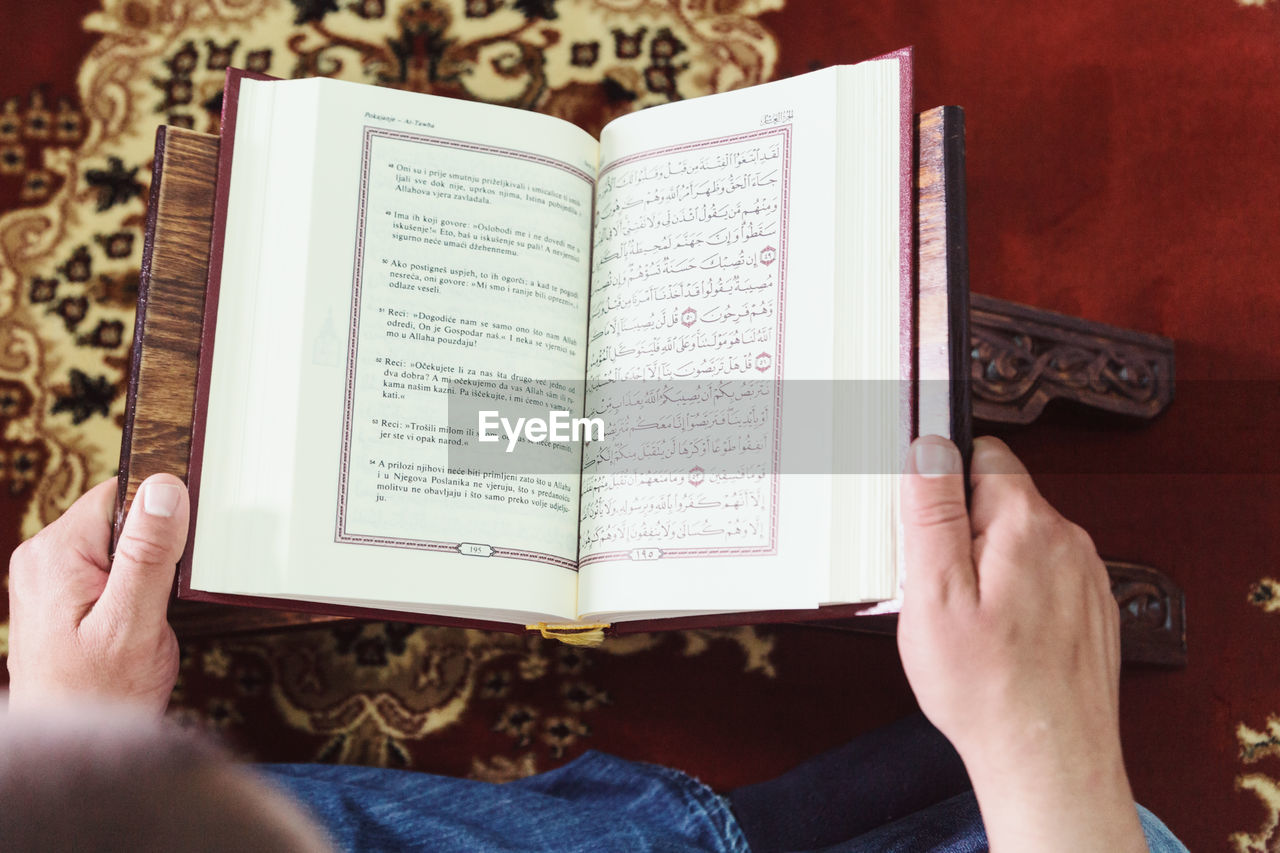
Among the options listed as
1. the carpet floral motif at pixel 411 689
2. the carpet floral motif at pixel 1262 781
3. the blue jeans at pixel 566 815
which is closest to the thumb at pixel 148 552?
the blue jeans at pixel 566 815

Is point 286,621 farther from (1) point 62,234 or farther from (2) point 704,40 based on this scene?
(2) point 704,40

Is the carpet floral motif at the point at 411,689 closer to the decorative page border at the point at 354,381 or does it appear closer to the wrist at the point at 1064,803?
the decorative page border at the point at 354,381

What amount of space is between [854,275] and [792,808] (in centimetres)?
42

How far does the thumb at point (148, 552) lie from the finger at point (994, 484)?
0.49 m

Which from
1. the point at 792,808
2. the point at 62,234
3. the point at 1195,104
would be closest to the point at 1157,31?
the point at 1195,104

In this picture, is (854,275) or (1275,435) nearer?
(854,275)

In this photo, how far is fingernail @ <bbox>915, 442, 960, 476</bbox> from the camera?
2.01 ft

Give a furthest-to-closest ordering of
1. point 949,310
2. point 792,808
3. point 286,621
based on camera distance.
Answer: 1. point 286,621
2. point 792,808
3. point 949,310

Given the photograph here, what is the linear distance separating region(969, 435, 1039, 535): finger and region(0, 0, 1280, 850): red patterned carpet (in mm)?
487

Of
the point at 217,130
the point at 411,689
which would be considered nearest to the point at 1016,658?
the point at 411,689

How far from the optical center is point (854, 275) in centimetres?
68

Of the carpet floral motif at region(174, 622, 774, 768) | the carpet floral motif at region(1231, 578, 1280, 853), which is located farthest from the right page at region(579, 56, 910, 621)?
the carpet floral motif at region(1231, 578, 1280, 853)

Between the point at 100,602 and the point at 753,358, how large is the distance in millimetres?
456

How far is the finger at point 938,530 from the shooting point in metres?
0.60
